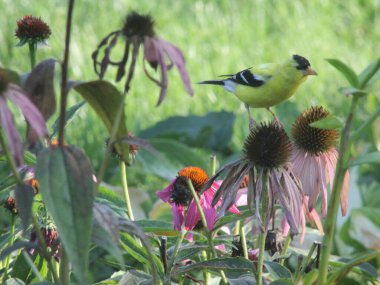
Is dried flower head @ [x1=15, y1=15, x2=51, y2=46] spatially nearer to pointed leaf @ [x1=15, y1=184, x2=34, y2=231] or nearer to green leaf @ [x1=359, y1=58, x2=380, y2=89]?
pointed leaf @ [x1=15, y1=184, x2=34, y2=231]

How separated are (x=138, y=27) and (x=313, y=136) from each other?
616 millimetres

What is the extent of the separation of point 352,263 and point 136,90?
9.43ft

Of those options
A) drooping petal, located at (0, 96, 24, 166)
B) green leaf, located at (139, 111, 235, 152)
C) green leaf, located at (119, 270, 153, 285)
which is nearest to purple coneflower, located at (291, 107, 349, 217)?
green leaf, located at (119, 270, 153, 285)

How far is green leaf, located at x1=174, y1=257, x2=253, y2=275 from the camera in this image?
1.26m

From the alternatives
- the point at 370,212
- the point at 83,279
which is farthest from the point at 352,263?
the point at 370,212

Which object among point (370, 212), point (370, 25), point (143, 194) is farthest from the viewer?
point (370, 25)

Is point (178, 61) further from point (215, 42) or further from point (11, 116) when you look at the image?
point (215, 42)

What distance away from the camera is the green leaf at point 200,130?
3.28 meters

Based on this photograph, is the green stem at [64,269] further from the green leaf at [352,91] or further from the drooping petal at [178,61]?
the green leaf at [352,91]

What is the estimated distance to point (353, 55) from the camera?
4422mm

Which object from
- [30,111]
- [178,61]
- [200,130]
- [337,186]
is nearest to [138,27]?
[178,61]

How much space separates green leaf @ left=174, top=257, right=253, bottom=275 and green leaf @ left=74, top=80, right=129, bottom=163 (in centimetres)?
22

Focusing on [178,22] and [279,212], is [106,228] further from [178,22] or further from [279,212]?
[178,22]

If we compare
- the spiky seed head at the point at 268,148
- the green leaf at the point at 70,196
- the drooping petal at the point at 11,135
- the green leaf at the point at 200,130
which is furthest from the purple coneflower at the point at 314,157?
the green leaf at the point at 200,130
